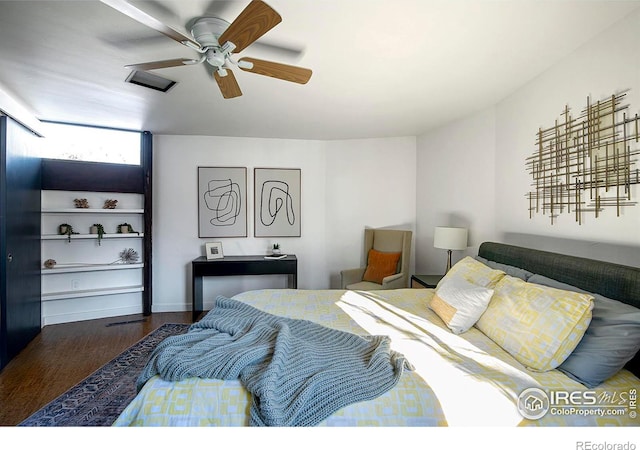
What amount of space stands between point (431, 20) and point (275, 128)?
238 cm

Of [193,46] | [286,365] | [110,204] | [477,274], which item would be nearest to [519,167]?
[477,274]

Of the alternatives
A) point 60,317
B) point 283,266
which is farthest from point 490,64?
point 60,317

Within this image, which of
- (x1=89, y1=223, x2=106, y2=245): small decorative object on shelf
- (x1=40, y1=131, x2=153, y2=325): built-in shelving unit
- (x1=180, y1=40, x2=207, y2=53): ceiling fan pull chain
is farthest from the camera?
(x1=89, y1=223, x2=106, y2=245): small decorative object on shelf

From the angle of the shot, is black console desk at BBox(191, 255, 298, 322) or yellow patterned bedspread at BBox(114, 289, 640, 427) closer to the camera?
yellow patterned bedspread at BBox(114, 289, 640, 427)

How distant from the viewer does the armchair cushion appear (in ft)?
12.1

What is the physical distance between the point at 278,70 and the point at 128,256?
3308mm

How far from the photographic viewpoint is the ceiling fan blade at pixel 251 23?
1.24 meters

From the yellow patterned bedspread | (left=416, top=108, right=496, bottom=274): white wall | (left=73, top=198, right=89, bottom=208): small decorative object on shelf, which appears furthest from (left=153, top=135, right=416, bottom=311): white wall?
the yellow patterned bedspread

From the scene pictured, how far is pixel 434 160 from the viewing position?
12.6 ft

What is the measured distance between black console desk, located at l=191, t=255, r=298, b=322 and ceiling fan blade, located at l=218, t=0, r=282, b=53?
262cm

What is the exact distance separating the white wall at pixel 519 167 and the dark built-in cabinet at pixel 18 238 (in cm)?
440

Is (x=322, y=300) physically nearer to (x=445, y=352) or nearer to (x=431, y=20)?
(x=445, y=352)

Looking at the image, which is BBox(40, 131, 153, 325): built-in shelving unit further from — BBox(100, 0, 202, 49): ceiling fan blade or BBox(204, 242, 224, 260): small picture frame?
BBox(100, 0, 202, 49): ceiling fan blade

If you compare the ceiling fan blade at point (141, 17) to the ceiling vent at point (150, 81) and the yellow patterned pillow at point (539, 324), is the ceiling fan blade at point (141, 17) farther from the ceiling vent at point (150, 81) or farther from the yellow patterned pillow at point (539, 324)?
the yellow patterned pillow at point (539, 324)
